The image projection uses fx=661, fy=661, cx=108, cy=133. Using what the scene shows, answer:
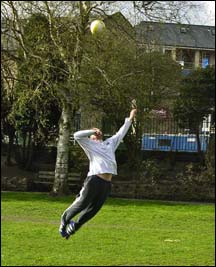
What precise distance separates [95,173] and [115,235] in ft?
115

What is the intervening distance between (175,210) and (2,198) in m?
10.4

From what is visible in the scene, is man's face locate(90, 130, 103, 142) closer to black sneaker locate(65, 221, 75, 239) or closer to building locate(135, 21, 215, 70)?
black sneaker locate(65, 221, 75, 239)

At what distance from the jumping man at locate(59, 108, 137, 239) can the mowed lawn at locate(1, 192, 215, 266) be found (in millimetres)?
25562

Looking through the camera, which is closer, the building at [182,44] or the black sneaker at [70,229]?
the black sneaker at [70,229]

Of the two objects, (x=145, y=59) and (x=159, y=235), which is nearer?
(x=145, y=59)

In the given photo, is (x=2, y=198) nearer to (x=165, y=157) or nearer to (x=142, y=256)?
(x=142, y=256)

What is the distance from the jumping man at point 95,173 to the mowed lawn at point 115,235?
25562mm

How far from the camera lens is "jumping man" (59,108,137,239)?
4441 millimetres

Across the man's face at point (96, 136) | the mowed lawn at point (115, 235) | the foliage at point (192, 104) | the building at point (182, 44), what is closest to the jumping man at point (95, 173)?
the man's face at point (96, 136)

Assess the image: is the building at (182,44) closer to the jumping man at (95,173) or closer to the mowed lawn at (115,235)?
the jumping man at (95,173)

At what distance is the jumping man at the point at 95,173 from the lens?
444 cm

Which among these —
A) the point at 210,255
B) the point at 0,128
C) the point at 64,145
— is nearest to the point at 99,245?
the point at 210,255

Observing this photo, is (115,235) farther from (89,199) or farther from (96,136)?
(96,136)

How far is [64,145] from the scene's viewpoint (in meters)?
7.84
